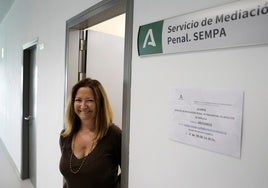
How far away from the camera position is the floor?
11.3 feet

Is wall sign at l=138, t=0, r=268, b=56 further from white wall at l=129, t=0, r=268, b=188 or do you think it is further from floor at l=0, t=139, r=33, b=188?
floor at l=0, t=139, r=33, b=188

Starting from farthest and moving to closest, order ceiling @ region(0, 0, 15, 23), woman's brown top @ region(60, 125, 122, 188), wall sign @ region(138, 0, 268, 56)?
ceiling @ region(0, 0, 15, 23) < woman's brown top @ region(60, 125, 122, 188) < wall sign @ region(138, 0, 268, 56)

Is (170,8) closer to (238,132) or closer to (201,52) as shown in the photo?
(201,52)

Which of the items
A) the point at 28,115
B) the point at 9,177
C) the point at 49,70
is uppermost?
the point at 49,70

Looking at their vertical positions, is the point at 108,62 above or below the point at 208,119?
above

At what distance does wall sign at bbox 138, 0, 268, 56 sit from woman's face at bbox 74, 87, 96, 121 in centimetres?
56

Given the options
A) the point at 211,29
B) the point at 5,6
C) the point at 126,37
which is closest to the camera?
the point at 211,29

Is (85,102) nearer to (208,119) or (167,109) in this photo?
(167,109)

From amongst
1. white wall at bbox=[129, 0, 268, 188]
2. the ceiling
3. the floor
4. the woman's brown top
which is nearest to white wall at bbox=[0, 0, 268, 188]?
white wall at bbox=[129, 0, 268, 188]

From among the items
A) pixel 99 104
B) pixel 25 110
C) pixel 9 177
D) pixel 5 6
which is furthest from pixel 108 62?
pixel 5 6

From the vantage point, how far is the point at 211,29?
840 mm

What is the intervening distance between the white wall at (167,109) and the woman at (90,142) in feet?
0.79

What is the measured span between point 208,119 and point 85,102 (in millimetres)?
878

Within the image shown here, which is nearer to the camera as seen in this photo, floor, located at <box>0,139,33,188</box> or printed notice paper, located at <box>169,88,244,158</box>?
printed notice paper, located at <box>169,88,244,158</box>
